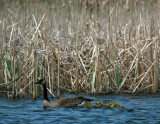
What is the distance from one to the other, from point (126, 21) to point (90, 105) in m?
3.86

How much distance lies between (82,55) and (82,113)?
2.93m

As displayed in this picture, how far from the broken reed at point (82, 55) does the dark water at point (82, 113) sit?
624 mm

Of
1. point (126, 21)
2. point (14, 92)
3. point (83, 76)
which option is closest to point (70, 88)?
point (83, 76)

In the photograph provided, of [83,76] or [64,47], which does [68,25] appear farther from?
[83,76]

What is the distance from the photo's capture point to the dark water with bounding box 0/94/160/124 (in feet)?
22.5

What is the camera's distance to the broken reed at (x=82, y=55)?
29.8ft

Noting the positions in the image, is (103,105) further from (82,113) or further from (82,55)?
(82,55)

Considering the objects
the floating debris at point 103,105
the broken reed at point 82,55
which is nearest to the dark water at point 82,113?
the floating debris at point 103,105

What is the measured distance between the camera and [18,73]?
8977 millimetres

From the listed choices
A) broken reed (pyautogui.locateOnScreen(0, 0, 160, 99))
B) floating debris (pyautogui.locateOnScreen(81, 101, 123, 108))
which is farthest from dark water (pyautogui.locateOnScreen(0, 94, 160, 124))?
broken reed (pyautogui.locateOnScreen(0, 0, 160, 99))

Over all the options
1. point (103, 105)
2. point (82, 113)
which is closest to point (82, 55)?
point (103, 105)

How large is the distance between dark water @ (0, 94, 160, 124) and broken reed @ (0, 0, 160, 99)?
62cm

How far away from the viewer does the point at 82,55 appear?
1030cm

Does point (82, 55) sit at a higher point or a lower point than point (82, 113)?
higher
